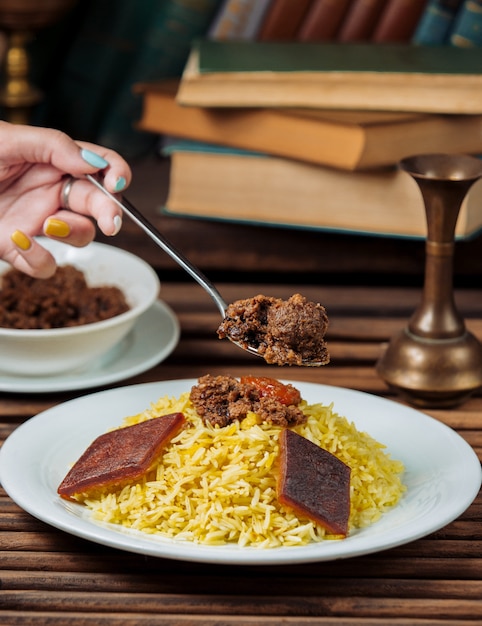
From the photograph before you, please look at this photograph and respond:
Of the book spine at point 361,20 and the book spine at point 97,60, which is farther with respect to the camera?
the book spine at point 97,60

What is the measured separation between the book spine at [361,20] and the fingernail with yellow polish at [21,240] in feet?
5.41

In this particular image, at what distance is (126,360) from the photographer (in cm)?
212

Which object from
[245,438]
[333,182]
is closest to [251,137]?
[333,182]

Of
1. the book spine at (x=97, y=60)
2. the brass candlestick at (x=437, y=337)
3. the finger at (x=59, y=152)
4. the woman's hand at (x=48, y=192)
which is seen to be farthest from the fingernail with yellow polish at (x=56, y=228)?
the book spine at (x=97, y=60)

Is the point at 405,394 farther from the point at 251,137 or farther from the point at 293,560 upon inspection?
the point at 251,137

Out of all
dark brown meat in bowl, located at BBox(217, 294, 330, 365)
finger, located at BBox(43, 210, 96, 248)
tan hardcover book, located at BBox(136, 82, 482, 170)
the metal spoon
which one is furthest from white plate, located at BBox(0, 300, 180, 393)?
tan hardcover book, located at BBox(136, 82, 482, 170)

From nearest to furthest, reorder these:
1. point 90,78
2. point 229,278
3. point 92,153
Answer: point 92,153 < point 229,278 < point 90,78

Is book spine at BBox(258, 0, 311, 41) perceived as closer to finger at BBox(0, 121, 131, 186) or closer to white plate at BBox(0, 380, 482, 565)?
finger at BBox(0, 121, 131, 186)

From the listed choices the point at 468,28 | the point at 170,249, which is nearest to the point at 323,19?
the point at 468,28

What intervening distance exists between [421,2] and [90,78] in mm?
1077

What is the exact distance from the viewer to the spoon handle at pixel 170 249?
168 cm

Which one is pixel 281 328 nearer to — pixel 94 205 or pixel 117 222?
pixel 117 222

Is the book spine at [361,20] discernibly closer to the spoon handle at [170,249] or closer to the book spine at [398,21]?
the book spine at [398,21]

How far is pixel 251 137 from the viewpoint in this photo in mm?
2754
